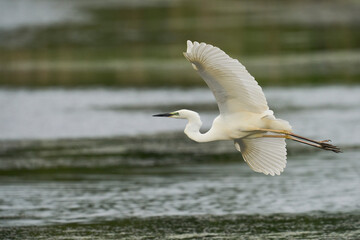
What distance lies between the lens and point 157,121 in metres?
20.1

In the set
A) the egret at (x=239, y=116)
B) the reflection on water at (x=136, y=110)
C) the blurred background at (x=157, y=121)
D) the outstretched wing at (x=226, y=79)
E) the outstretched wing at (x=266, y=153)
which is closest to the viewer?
the outstretched wing at (x=226, y=79)

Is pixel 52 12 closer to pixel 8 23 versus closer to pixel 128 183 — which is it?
pixel 8 23

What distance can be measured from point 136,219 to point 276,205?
6.42 feet

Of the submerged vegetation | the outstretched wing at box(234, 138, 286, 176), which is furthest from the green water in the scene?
the submerged vegetation

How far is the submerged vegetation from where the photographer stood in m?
27.9

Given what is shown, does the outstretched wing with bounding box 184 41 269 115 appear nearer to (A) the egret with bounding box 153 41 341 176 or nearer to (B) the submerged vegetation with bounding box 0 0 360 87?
(A) the egret with bounding box 153 41 341 176

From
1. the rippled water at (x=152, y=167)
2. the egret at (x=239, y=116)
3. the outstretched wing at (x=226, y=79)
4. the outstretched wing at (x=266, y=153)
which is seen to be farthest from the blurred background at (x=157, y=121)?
the outstretched wing at (x=226, y=79)

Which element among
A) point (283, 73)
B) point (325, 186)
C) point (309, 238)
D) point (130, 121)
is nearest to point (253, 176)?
point (325, 186)

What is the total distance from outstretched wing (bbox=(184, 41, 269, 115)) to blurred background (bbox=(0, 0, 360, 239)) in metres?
1.67

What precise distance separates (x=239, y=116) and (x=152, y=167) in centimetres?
537

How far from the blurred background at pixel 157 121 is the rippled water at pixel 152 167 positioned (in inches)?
1.2

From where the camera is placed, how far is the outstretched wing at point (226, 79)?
28.9 ft

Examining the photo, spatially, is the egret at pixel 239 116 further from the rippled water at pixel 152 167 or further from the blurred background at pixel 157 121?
the rippled water at pixel 152 167

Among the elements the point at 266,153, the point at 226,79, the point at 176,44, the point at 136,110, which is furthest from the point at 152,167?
the point at 176,44
